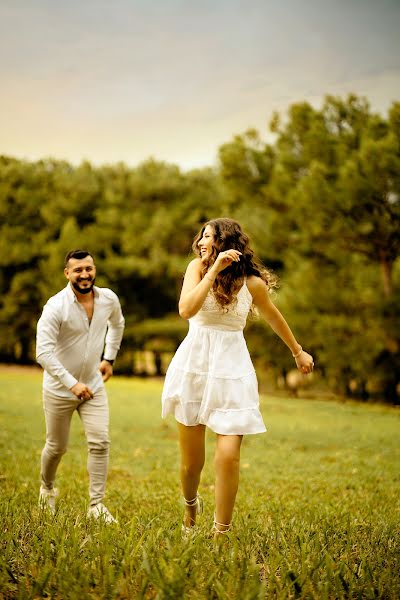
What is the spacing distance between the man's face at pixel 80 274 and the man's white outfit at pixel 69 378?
0.27 feet

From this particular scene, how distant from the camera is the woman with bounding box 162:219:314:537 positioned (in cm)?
371

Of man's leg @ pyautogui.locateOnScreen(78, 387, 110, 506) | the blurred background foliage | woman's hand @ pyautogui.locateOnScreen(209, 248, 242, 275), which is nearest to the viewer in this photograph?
woman's hand @ pyautogui.locateOnScreen(209, 248, 242, 275)

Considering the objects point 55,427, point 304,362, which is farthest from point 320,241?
→ point 55,427

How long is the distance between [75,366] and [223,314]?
172cm

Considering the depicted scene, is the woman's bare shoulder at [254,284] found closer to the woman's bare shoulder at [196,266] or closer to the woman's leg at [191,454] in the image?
the woman's bare shoulder at [196,266]

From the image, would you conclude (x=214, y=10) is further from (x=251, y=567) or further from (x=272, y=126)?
(x=251, y=567)

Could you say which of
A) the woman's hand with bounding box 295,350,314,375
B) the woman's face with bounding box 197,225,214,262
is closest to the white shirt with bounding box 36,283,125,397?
the woman's face with bounding box 197,225,214,262

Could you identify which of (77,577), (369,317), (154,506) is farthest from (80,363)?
(369,317)

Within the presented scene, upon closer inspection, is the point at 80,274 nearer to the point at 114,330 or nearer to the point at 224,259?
the point at 114,330

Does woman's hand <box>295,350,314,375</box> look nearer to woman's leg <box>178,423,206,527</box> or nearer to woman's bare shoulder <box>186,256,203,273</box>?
woman's leg <box>178,423,206,527</box>

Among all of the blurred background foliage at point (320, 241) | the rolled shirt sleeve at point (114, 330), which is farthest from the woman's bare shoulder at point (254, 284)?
the blurred background foliage at point (320, 241)

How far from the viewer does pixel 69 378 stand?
15.4 feet

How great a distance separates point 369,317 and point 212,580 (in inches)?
627

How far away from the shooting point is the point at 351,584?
9.08 ft
